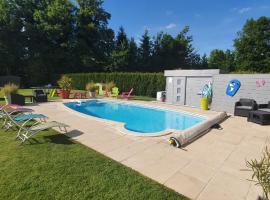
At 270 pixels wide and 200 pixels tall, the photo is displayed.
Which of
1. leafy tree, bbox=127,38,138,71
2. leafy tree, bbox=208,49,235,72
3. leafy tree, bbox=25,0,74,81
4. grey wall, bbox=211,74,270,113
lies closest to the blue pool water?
grey wall, bbox=211,74,270,113

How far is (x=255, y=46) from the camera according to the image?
88.4 feet

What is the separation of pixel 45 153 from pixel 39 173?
88 cm

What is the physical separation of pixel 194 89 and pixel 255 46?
21.7m

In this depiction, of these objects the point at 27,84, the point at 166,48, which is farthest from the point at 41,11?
the point at 166,48

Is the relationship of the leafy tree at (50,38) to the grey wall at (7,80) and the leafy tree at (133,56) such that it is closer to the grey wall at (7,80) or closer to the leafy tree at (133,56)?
the grey wall at (7,80)

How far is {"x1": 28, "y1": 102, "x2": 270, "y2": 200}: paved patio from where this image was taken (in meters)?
3.01

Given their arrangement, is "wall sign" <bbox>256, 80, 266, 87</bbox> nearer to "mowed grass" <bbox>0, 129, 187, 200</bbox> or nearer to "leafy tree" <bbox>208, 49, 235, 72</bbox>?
"mowed grass" <bbox>0, 129, 187, 200</bbox>

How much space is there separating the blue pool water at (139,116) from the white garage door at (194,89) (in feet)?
8.08

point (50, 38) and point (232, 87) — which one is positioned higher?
point (50, 38)

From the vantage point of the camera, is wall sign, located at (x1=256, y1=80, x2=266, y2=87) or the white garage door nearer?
wall sign, located at (x1=256, y1=80, x2=266, y2=87)

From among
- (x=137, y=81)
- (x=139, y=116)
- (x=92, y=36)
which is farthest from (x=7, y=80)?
(x=139, y=116)

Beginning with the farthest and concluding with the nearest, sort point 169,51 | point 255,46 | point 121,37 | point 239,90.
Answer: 1. point 169,51
2. point 121,37
3. point 255,46
4. point 239,90

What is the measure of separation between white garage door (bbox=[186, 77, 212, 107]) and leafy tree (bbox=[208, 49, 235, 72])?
82.5 ft

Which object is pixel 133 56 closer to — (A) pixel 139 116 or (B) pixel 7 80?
(B) pixel 7 80
